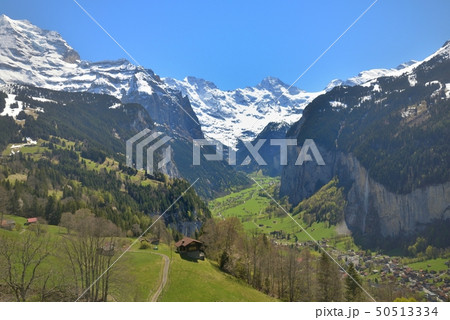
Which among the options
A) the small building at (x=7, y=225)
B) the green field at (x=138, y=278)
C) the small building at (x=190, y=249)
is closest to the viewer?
the green field at (x=138, y=278)

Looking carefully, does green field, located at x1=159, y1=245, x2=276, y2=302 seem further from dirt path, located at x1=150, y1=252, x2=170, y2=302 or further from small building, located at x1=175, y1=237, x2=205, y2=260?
small building, located at x1=175, y1=237, x2=205, y2=260

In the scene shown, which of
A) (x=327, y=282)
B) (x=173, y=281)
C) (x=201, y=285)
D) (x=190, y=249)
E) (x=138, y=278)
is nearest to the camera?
(x=138, y=278)

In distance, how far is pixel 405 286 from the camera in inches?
4843

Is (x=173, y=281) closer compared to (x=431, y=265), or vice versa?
(x=173, y=281)

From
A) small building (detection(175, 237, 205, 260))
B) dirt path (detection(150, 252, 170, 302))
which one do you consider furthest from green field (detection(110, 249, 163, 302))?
small building (detection(175, 237, 205, 260))

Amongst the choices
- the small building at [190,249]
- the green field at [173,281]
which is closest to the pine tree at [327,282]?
the green field at [173,281]

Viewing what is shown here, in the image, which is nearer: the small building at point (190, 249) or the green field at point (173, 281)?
the green field at point (173, 281)

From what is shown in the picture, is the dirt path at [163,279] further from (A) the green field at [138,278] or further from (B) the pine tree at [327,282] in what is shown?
(B) the pine tree at [327,282]

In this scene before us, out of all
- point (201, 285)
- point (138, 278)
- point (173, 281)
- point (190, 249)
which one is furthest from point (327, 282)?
point (138, 278)

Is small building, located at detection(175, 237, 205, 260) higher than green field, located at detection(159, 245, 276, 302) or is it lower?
higher

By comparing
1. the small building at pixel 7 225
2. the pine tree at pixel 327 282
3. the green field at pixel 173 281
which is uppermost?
the small building at pixel 7 225

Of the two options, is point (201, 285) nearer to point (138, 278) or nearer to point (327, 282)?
point (138, 278)

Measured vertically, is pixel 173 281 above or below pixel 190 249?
below
